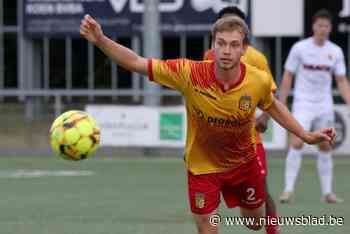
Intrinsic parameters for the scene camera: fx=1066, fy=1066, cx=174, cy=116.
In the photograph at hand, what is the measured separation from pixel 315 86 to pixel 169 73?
5.68 metres

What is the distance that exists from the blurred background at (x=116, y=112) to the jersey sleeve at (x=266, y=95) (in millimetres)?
2616

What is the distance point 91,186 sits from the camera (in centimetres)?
1438

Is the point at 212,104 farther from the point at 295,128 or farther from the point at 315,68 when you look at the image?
the point at 315,68

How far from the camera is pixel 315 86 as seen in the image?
1290cm

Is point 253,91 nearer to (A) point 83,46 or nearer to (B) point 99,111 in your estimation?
(B) point 99,111

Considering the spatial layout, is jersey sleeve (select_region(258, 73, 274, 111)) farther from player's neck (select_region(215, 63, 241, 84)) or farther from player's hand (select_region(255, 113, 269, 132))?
player's hand (select_region(255, 113, 269, 132))

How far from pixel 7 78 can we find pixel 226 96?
21797 mm

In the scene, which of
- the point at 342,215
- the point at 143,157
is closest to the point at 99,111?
the point at 143,157

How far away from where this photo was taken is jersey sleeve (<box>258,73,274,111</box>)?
300 inches

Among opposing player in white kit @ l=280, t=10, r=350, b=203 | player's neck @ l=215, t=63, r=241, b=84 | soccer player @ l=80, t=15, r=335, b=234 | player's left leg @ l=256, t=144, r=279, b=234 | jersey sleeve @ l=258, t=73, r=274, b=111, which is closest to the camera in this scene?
soccer player @ l=80, t=15, r=335, b=234

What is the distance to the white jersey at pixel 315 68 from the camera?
12.8m

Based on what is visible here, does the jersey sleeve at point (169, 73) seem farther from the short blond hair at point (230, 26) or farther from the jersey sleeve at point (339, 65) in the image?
the jersey sleeve at point (339, 65)

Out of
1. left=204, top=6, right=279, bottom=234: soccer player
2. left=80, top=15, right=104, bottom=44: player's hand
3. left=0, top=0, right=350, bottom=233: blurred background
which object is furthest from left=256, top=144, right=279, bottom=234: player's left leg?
left=80, top=15, right=104, bottom=44: player's hand

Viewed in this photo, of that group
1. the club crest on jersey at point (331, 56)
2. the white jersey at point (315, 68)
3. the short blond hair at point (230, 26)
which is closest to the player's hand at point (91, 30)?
the short blond hair at point (230, 26)
